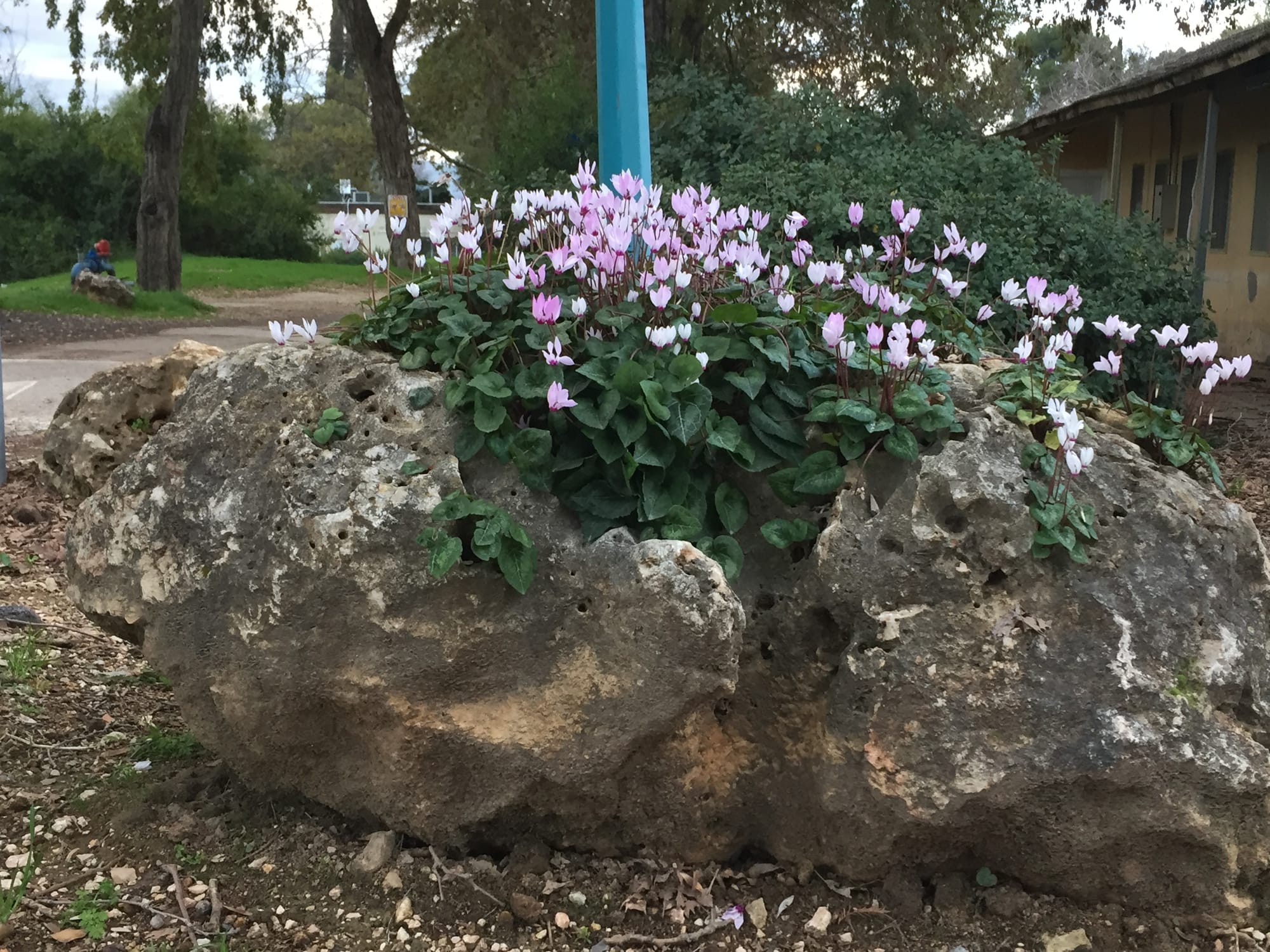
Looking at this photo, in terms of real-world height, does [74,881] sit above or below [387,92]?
below

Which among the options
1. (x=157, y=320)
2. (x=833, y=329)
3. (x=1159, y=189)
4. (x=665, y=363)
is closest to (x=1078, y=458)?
(x=833, y=329)

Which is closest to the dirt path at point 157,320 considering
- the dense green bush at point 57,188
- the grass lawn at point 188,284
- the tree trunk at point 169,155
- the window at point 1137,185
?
the grass lawn at point 188,284

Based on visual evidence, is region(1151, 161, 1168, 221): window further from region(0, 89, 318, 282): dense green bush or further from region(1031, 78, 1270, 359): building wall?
region(0, 89, 318, 282): dense green bush

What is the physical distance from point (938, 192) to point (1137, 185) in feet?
34.5

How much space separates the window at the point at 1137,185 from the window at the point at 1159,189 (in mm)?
546

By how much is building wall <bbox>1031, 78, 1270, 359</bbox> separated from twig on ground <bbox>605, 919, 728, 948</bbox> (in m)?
10.5

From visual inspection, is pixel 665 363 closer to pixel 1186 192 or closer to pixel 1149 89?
pixel 1149 89

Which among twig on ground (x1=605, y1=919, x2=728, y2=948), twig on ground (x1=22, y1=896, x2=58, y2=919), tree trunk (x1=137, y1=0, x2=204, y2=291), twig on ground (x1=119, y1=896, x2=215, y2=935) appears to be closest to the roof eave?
twig on ground (x1=605, y1=919, x2=728, y2=948)

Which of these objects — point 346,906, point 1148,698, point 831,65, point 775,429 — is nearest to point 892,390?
point 775,429

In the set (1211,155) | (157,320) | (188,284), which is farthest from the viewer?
(188,284)

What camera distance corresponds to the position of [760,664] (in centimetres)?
257

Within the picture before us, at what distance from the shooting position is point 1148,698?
2.36 m

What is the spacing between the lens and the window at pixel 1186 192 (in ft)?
46.5

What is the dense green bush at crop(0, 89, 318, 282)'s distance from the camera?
95.8 feet
